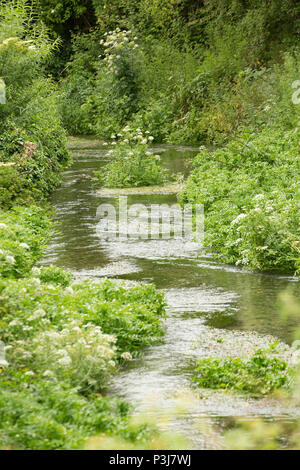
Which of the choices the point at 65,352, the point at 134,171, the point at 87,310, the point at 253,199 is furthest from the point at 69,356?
the point at 134,171

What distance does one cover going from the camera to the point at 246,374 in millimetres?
5945

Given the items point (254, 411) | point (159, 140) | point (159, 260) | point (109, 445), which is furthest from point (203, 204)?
point (159, 140)

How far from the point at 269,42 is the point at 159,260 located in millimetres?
17451

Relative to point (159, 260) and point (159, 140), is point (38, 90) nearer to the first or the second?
point (159, 260)

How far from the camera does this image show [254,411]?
18.0 ft

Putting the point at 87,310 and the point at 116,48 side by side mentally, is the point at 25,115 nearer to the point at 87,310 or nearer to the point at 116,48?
the point at 87,310

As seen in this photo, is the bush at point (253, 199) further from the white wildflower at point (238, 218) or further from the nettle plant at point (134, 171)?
the nettle plant at point (134, 171)

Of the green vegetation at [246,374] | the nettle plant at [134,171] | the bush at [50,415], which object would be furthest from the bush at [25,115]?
the bush at [50,415]

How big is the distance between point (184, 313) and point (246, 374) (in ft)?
6.27

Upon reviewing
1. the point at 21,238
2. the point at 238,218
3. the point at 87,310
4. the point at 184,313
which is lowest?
the point at 184,313

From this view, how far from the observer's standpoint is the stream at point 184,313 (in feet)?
18.2

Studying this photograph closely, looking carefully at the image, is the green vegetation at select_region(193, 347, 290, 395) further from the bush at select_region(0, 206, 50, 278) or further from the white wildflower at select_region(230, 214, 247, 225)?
the white wildflower at select_region(230, 214, 247, 225)

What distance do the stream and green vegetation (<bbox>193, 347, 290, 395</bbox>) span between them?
0.12 meters

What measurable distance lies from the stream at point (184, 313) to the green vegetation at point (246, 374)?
0.12 m
